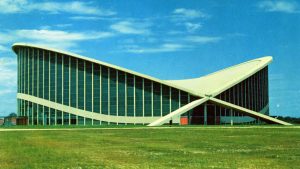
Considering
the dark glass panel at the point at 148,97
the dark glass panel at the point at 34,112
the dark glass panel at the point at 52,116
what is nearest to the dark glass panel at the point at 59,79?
the dark glass panel at the point at 52,116

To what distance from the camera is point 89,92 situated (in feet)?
291

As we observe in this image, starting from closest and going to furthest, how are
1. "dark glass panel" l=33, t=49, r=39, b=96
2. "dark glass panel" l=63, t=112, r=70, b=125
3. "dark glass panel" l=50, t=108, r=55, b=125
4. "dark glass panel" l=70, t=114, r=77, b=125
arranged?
"dark glass panel" l=70, t=114, r=77, b=125
"dark glass panel" l=63, t=112, r=70, b=125
"dark glass panel" l=50, t=108, r=55, b=125
"dark glass panel" l=33, t=49, r=39, b=96

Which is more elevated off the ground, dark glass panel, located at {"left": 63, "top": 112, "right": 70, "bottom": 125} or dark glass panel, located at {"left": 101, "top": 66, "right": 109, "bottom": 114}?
dark glass panel, located at {"left": 101, "top": 66, "right": 109, "bottom": 114}

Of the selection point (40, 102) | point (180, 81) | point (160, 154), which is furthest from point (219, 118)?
point (160, 154)

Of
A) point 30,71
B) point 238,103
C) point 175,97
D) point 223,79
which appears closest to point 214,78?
point 223,79

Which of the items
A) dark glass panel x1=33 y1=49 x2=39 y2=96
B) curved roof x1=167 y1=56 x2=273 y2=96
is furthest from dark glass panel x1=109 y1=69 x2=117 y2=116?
dark glass panel x1=33 y1=49 x2=39 y2=96

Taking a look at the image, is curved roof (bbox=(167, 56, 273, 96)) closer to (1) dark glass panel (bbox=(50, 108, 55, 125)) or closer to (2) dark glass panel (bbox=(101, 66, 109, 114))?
(2) dark glass panel (bbox=(101, 66, 109, 114))

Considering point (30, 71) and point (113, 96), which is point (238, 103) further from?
point (30, 71)

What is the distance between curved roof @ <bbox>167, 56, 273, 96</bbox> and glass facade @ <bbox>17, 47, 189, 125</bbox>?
6.47m

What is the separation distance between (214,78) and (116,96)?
2724 centimetres

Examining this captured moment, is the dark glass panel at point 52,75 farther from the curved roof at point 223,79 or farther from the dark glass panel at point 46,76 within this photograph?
the curved roof at point 223,79

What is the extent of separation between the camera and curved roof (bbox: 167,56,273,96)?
89.9 metres

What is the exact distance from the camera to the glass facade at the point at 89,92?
86812 millimetres

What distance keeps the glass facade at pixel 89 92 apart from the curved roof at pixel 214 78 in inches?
40.3
